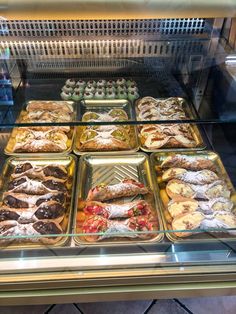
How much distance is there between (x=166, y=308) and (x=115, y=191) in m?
0.71

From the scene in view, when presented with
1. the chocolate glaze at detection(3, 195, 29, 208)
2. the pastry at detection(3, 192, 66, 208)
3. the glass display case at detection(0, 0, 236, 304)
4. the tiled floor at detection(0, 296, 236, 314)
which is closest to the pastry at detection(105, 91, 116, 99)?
the glass display case at detection(0, 0, 236, 304)

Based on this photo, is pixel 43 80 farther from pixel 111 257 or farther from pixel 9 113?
pixel 111 257

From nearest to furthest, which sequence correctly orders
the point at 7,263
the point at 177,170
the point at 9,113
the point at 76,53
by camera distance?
1. the point at 7,263
2. the point at 9,113
3. the point at 76,53
4. the point at 177,170

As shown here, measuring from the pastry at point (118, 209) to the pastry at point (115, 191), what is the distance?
4 centimetres

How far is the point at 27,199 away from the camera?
1.23 m

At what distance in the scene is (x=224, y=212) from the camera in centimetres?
116

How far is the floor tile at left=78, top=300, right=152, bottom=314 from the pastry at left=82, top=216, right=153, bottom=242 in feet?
1.87

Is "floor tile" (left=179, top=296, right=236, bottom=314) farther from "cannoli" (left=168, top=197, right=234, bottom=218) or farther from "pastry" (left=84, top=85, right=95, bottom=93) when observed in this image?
"pastry" (left=84, top=85, right=95, bottom=93)

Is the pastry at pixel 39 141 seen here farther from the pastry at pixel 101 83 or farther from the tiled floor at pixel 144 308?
the tiled floor at pixel 144 308

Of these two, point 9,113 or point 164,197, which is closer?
point 9,113

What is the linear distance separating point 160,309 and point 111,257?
632 mm

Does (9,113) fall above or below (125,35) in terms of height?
below

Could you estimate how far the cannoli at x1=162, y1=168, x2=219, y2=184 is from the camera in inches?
53.4

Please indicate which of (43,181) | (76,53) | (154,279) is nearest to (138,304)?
(154,279)
